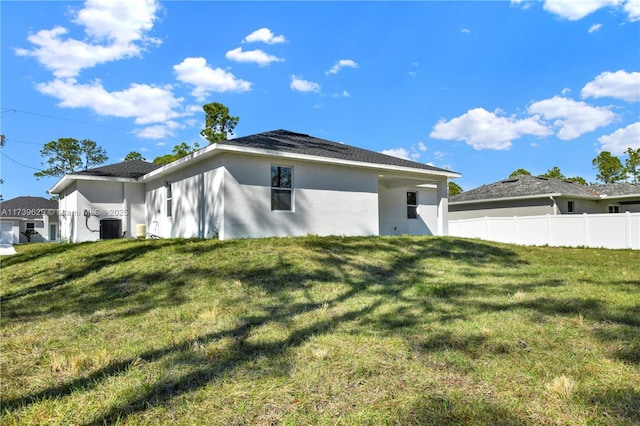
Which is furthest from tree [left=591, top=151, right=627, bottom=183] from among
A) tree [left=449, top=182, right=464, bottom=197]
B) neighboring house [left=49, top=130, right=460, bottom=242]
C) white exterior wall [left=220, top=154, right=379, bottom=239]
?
white exterior wall [left=220, top=154, right=379, bottom=239]

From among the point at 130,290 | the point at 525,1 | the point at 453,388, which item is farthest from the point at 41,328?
the point at 525,1

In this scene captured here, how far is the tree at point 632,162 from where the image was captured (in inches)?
1316

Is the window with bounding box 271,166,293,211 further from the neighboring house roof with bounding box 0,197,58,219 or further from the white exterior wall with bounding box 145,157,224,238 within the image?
the neighboring house roof with bounding box 0,197,58,219

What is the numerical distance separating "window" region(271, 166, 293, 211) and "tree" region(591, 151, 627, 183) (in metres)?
37.8

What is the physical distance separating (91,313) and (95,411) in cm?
302

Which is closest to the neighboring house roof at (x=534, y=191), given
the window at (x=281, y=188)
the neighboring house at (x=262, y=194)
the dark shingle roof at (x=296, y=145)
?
the neighboring house at (x=262, y=194)

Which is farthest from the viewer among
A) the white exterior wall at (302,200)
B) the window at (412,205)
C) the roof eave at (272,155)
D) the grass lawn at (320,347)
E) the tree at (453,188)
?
the tree at (453,188)

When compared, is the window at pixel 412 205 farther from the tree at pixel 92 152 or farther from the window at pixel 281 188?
the tree at pixel 92 152

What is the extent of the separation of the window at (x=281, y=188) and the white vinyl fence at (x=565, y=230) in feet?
38.3

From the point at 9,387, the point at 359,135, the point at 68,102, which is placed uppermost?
the point at 68,102

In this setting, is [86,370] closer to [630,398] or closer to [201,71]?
[630,398]

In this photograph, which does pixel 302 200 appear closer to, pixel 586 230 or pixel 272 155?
pixel 272 155

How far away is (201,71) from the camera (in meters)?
20.5

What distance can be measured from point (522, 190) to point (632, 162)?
21.6 meters
